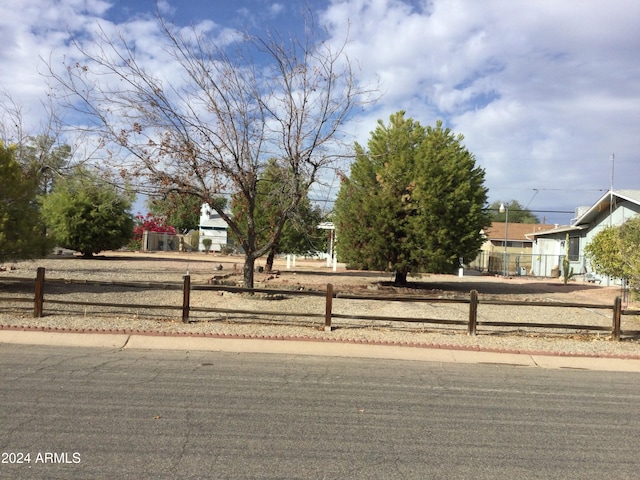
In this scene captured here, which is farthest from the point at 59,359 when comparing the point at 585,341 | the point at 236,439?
the point at 585,341

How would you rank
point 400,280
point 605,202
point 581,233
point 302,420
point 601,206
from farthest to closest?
point 581,233
point 601,206
point 605,202
point 400,280
point 302,420

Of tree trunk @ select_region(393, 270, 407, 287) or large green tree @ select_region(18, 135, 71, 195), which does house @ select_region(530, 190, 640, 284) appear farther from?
large green tree @ select_region(18, 135, 71, 195)

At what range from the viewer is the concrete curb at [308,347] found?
10383 millimetres

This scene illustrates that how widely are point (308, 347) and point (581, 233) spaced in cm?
3055

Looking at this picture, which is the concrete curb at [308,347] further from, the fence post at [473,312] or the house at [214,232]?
the house at [214,232]

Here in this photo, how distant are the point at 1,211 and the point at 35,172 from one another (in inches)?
179

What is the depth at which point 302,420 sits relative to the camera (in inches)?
237

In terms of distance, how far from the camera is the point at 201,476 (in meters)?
4.42

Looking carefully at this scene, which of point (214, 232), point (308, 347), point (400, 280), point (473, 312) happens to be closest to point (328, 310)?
point (308, 347)

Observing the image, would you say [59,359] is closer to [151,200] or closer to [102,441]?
[102,441]

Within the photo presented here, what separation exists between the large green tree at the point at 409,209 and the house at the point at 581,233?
808 centimetres

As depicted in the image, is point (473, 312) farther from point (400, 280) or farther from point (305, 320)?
point (400, 280)

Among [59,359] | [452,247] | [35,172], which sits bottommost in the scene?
[59,359]

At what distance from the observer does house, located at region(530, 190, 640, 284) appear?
97.3ft
